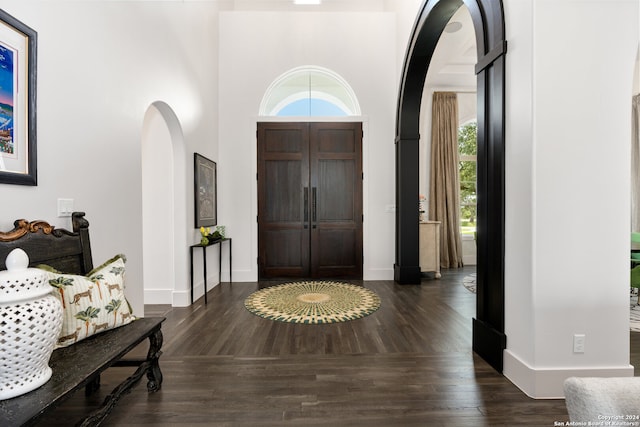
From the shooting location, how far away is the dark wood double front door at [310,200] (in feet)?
15.9

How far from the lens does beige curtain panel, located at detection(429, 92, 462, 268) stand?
5.87 metres

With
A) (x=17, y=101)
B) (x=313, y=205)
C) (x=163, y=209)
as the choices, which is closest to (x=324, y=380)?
(x=17, y=101)

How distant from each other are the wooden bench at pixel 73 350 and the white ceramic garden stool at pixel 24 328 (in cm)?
5

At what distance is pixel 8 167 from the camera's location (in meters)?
1.54

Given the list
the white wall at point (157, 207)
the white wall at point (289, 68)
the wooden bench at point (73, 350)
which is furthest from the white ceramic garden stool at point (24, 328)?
the white wall at point (289, 68)

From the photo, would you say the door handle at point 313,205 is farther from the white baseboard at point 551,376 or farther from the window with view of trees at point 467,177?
the white baseboard at point 551,376

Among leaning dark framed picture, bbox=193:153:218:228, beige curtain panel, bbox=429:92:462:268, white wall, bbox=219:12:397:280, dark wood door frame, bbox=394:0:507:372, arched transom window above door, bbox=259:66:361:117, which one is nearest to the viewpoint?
dark wood door frame, bbox=394:0:507:372

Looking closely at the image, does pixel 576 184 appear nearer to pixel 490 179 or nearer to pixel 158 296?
pixel 490 179

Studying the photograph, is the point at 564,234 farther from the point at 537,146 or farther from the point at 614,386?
the point at 614,386

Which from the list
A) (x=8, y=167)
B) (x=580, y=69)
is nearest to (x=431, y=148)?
(x=580, y=69)

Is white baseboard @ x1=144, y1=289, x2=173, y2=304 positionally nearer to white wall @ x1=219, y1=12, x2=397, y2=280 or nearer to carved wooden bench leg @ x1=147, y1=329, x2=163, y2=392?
white wall @ x1=219, y1=12, x2=397, y2=280

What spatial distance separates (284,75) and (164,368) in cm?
434

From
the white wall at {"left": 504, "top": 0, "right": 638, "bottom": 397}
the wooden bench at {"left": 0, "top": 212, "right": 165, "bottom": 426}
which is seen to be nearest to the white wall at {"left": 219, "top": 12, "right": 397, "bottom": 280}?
the wooden bench at {"left": 0, "top": 212, "right": 165, "bottom": 426}

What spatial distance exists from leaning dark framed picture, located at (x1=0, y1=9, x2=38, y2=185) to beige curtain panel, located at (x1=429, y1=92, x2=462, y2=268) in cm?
566
